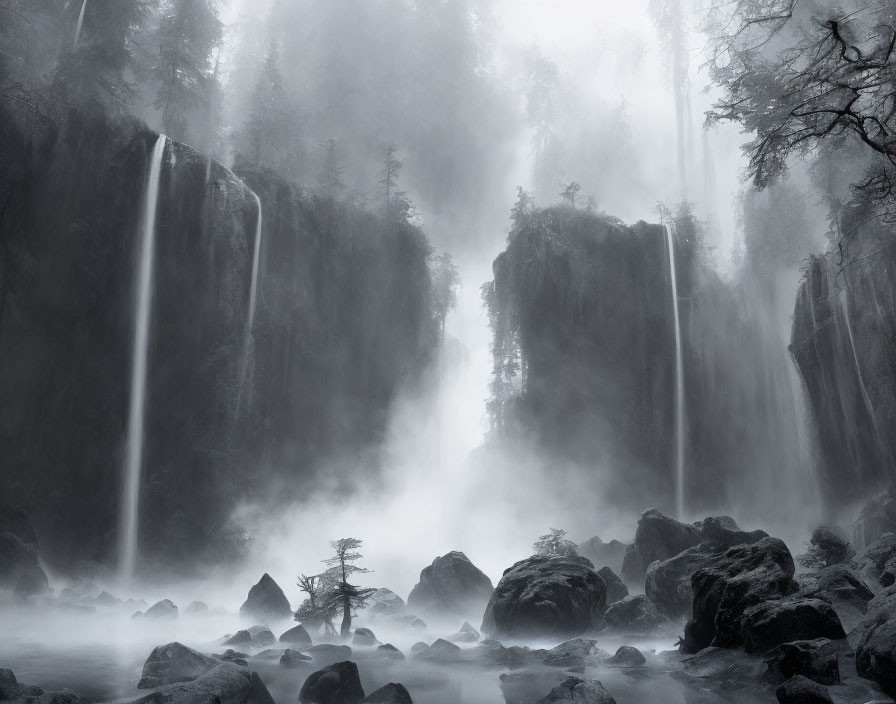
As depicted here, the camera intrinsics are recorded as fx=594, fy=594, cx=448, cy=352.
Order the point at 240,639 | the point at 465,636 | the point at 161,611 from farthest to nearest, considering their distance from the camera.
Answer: the point at 161,611 → the point at 465,636 → the point at 240,639

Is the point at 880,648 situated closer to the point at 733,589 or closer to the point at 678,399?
the point at 733,589

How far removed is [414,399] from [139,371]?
16.2m

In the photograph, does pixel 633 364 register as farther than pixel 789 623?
Yes

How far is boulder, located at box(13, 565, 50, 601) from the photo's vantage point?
59.9 feet

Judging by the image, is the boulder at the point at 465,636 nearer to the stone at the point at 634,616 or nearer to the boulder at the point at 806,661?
the stone at the point at 634,616

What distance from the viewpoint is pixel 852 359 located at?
918 inches

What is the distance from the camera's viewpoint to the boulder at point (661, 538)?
20.3m

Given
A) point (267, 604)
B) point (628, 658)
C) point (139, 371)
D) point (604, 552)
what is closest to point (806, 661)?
point (628, 658)

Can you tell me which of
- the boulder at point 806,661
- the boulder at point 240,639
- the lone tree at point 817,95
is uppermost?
the lone tree at point 817,95

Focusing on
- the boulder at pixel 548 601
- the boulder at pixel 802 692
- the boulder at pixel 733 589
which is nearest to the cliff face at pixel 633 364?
the boulder at pixel 548 601

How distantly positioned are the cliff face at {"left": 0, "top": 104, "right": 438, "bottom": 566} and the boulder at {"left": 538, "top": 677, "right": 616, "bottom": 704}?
2053 cm

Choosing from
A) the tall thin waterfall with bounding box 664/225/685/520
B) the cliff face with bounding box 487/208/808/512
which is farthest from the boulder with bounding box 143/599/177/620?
the tall thin waterfall with bounding box 664/225/685/520

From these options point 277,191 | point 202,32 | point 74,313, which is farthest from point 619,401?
point 202,32

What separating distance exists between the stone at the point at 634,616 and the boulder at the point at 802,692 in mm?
7361
